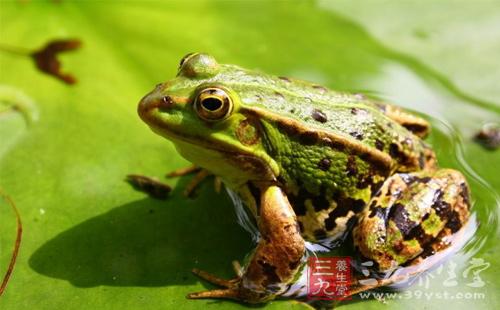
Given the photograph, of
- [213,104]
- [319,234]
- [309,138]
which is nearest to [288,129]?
[309,138]

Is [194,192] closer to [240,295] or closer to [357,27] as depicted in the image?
[240,295]

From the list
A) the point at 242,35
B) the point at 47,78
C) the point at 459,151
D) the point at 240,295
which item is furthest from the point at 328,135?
the point at 47,78

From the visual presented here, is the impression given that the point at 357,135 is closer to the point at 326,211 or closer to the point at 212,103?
the point at 326,211

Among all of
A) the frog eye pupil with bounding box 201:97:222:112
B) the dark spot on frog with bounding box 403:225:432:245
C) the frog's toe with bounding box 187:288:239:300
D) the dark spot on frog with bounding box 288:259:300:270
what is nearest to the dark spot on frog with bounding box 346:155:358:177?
the dark spot on frog with bounding box 403:225:432:245

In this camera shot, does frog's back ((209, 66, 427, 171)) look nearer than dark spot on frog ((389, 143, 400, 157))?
Yes

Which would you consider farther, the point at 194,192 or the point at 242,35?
the point at 242,35

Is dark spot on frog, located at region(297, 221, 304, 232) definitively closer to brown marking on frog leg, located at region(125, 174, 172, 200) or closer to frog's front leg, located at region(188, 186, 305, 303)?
frog's front leg, located at region(188, 186, 305, 303)
